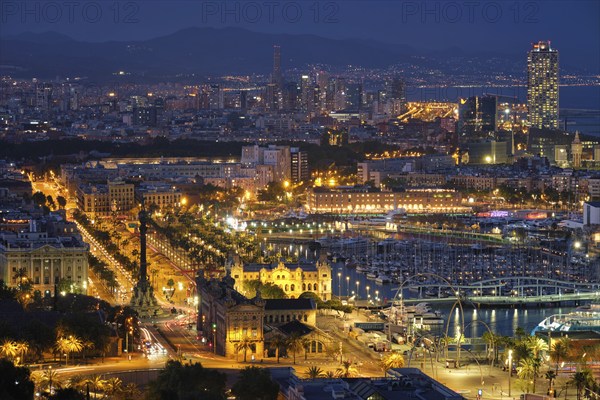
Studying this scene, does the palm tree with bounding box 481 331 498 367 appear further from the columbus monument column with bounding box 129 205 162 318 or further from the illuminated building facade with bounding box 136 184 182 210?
the illuminated building facade with bounding box 136 184 182 210

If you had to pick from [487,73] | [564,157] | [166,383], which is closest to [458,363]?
[166,383]

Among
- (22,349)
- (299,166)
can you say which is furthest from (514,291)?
(299,166)

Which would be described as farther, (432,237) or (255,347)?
(432,237)

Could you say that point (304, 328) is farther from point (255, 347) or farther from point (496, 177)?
point (496, 177)

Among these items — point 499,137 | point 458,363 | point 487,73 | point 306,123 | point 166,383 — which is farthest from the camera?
point 487,73

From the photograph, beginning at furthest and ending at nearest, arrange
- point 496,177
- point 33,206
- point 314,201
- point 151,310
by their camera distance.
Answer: point 496,177
point 314,201
point 33,206
point 151,310

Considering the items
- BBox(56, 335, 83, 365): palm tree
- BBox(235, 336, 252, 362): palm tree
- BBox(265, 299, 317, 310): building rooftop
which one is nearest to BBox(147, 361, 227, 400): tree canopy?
BBox(56, 335, 83, 365): palm tree

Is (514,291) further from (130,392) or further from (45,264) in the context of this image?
(130,392)
